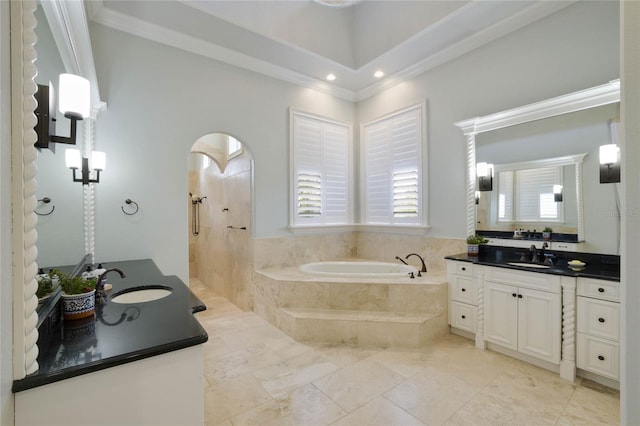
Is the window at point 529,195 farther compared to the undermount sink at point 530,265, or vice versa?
the window at point 529,195

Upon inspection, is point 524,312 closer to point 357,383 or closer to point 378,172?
point 357,383

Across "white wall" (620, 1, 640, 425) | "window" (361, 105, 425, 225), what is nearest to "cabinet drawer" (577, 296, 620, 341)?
"white wall" (620, 1, 640, 425)

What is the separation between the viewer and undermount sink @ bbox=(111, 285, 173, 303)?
1.86 metres

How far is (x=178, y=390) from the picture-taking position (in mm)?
1108

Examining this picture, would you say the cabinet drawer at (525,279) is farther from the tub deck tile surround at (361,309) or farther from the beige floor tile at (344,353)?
the beige floor tile at (344,353)

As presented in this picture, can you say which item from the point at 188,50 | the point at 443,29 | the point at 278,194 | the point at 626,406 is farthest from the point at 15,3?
the point at 443,29

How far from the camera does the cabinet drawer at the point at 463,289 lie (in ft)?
9.63

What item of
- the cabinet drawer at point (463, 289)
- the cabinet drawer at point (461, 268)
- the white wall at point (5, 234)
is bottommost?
the cabinet drawer at point (463, 289)

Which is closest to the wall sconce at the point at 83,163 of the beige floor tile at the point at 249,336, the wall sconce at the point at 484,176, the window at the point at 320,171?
the beige floor tile at the point at 249,336

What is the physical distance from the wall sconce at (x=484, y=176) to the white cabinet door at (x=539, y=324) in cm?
125

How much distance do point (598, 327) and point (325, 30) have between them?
13.7 feet

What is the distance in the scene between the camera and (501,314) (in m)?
2.70

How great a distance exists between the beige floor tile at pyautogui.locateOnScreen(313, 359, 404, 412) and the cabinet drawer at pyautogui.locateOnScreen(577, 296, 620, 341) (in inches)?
58.6

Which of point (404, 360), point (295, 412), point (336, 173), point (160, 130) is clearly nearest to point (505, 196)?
point (404, 360)
